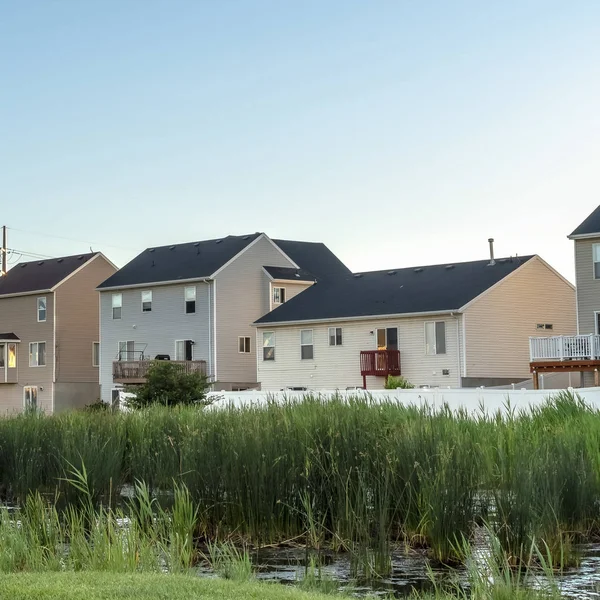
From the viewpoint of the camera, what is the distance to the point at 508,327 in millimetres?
48375

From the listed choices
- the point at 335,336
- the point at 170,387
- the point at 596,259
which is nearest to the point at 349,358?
the point at 335,336

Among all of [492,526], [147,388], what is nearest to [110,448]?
[492,526]

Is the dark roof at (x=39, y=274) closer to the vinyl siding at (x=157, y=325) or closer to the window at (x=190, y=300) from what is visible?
the vinyl siding at (x=157, y=325)

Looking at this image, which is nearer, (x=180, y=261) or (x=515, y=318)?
(x=515, y=318)

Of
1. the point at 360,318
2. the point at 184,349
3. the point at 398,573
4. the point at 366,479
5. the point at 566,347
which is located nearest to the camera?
the point at 398,573

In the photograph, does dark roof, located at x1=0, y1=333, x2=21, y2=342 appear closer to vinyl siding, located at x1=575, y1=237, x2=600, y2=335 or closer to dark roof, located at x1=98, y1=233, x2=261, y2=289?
dark roof, located at x1=98, y1=233, x2=261, y2=289

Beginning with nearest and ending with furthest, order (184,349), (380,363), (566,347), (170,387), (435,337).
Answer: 1. (170,387)
2. (566,347)
3. (435,337)
4. (380,363)
5. (184,349)

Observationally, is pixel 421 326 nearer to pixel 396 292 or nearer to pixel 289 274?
pixel 396 292

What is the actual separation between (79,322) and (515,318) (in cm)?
2852

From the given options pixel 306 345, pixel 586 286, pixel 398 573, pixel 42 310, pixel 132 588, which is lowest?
pixel 398 573

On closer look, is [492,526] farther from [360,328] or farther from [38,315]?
[38,315]

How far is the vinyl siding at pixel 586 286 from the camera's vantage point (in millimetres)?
41281

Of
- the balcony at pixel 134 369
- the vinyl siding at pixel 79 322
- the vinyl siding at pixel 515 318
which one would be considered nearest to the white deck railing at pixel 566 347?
the vinyl siding at pixel 515 318

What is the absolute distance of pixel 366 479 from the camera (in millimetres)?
13031
